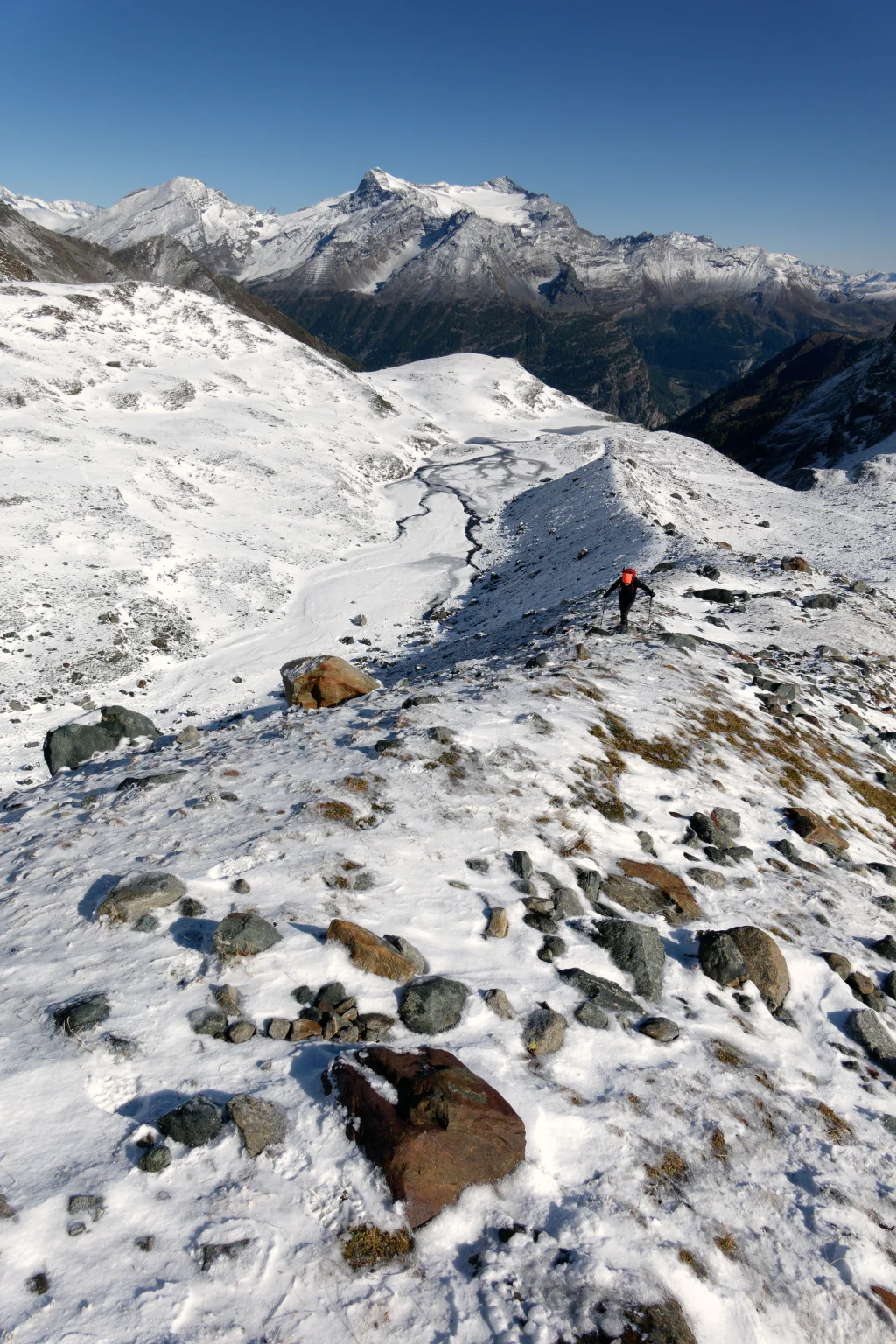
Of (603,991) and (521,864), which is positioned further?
(521,864)

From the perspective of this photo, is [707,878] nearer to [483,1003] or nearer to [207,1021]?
[483,1003]

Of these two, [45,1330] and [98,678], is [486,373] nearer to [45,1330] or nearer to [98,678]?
[98,678]

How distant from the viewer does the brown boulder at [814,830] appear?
11.4m

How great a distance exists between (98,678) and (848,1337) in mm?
29102

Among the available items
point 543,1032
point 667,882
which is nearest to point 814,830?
point 667,882

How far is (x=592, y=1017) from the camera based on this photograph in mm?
7078

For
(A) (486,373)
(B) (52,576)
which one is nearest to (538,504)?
(B) (52,576)

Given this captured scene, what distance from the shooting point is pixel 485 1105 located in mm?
5586

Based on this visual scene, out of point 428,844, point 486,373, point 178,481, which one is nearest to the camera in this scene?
point 428,844

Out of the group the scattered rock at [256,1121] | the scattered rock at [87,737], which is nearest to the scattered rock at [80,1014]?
the scattered rock at [256,1121]

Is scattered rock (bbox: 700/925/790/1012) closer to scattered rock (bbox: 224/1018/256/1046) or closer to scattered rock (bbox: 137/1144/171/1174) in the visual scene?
scattered rock (bbox: 224/1018/256/1046)

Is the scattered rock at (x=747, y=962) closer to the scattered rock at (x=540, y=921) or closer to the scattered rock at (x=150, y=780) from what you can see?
the scattered rock at (x=540, y=921)

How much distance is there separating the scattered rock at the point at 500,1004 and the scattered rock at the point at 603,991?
0.89m

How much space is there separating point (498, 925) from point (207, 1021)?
11.3ft
